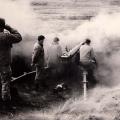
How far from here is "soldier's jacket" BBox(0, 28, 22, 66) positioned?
3.86m

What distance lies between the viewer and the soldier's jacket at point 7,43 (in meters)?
3.86

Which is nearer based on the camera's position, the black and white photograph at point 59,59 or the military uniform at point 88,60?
the black and white photograph at point 59,59

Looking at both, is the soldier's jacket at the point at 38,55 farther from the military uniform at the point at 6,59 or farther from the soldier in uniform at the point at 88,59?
the soldier in uniform at the point at 88,59

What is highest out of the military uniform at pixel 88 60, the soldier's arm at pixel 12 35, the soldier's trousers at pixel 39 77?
the soldier's arm at pixel 12 35

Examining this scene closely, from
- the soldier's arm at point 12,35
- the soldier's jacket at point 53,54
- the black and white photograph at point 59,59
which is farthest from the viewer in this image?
the soldier's jacket at point 53,54

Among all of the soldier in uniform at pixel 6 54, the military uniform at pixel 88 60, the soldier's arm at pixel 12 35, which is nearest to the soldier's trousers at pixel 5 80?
the soldier in uniform at pixel 6 54

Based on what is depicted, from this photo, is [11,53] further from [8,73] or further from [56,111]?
[56,111]

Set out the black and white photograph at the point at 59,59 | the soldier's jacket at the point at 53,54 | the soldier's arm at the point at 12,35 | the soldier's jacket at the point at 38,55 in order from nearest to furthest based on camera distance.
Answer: the soldier's arm at the point at 12,35 → the black and white photograph at the point at 59,59 → the soldier's jacket at the point at 38,55 → the soldier's jacket at the point at 53,54

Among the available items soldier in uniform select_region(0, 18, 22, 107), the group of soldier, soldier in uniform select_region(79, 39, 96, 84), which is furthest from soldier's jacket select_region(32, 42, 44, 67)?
soldier in uniform select_region(79, 39, 96, 84)

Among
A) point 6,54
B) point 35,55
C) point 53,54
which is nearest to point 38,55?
point 35,55

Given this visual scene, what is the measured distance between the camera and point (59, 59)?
4.33 meters

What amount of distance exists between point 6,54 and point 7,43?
0.12 m

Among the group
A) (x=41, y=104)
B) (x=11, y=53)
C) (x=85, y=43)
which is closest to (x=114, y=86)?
(x=85, y=43)

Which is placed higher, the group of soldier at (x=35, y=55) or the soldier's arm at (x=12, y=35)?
the soldier's arm at (x=12, y=35)
